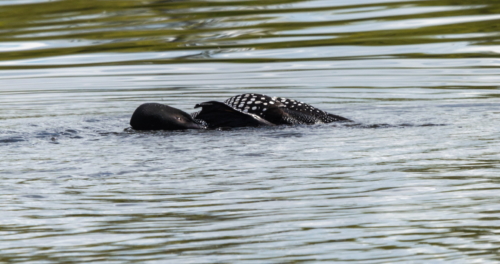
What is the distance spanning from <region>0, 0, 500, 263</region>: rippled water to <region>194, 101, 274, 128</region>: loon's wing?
114mm

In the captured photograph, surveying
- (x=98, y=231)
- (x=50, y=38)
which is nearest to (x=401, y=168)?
(x=98, y=231)

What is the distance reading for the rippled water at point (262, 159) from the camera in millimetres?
3268

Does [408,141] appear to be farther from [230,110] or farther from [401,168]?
[230,110]

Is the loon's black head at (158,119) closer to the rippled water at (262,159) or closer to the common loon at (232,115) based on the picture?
the common loon at (232,115)

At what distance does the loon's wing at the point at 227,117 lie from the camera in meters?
6.14

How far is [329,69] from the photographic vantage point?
411 inches

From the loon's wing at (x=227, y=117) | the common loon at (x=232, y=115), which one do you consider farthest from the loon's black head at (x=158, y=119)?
the loon's wing at (x=227, y=117)

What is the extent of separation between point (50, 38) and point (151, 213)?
35.5 ft

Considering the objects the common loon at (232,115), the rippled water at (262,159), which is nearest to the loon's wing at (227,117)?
the common loon at (232,115)

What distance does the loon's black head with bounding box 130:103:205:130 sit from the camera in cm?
617

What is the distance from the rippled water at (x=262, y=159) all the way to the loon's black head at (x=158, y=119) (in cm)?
13

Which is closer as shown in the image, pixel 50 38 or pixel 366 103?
pixel 366 103

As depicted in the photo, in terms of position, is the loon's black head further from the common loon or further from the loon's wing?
the loon's wing

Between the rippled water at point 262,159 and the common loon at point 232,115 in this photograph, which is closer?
the rippled water at point 262,159
